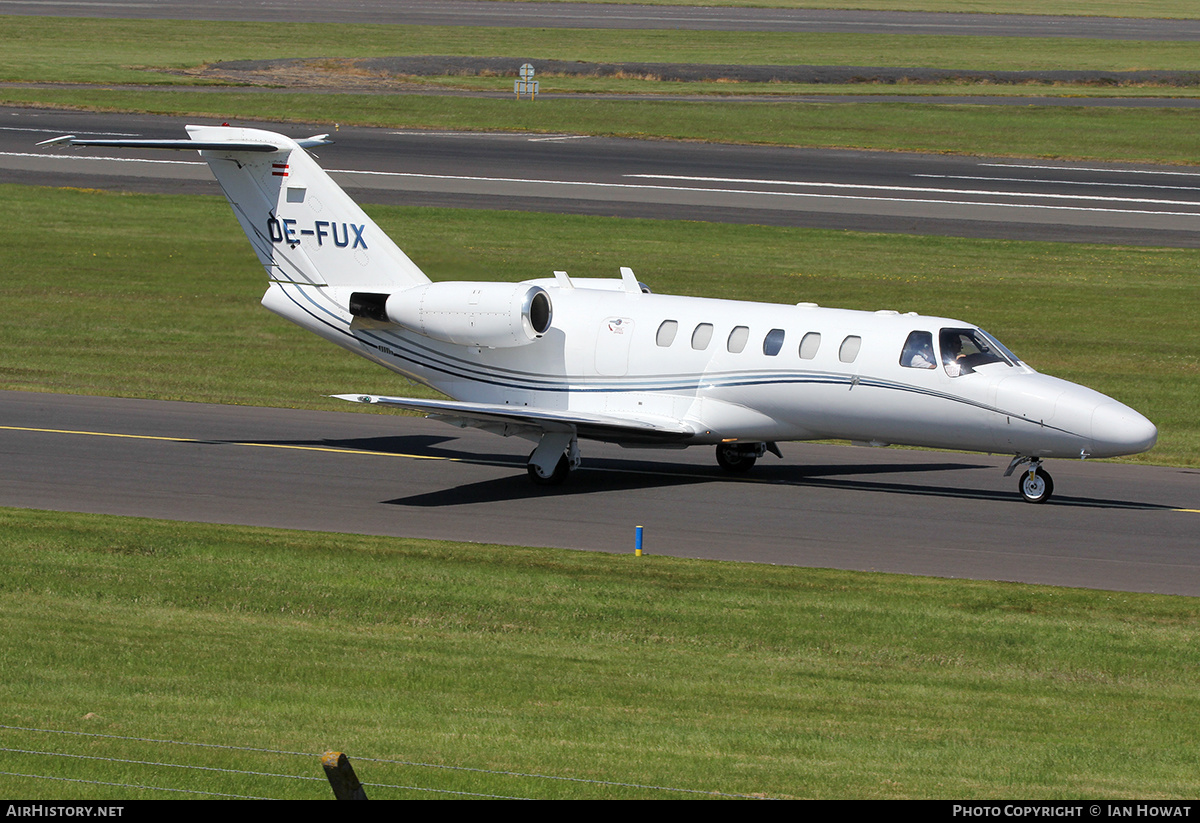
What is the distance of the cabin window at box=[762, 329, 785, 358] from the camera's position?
22109mm

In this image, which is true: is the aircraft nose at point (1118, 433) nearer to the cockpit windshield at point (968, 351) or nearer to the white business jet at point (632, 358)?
the white business jet at point (632, 358)

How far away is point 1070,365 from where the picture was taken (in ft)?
102

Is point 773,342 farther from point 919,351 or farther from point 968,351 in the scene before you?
point 968,351

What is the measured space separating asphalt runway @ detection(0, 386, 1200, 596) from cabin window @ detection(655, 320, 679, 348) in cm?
220

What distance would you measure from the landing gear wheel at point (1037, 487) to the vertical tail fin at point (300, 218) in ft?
33.0

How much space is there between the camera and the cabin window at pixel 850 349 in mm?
21625

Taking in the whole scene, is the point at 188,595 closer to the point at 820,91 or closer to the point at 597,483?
the point at 597,483

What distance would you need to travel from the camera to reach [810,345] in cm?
2195

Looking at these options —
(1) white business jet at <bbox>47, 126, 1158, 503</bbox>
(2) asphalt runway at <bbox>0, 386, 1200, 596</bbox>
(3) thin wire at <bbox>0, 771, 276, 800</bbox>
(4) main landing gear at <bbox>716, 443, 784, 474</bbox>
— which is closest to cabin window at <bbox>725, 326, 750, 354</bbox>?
(1) white business jet at <bbox>47, 126, 1158, 503</bbox>

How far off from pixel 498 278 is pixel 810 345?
645 cm

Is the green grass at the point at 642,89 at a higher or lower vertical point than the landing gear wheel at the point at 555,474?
Answer: higher

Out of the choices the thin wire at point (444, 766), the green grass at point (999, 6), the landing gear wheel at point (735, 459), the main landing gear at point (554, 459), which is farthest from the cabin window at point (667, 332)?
the green grass at point (999, 6)

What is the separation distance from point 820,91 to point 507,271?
36499mm
